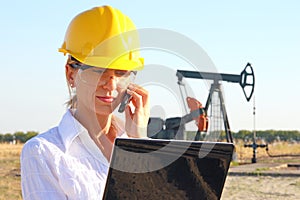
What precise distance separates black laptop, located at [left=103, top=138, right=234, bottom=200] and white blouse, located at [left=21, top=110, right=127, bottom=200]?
247mm

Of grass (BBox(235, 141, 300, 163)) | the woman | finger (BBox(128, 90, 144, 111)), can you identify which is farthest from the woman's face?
grass (BBox(235, 141, 300, 163))

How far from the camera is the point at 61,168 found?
6.75ft

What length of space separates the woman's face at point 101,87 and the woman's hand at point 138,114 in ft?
0.44

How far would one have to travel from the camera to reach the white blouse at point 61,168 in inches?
79.8

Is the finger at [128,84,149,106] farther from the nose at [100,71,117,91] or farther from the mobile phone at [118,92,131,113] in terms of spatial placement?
the nose at [100,71,117,91]

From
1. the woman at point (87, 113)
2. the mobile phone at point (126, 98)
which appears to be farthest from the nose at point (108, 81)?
the mobile phone at point (126, 98)

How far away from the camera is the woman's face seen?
2178 millimetres

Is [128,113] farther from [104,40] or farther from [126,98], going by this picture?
[104,40]

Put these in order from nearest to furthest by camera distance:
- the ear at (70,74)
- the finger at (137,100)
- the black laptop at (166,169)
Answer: the black laptop at (166,169)
the ear at (70,74)
the finger at (137,100)

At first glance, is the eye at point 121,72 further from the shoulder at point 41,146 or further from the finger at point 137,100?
the shoulder at point 41,146

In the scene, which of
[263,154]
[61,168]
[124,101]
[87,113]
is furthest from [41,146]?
[263,154]

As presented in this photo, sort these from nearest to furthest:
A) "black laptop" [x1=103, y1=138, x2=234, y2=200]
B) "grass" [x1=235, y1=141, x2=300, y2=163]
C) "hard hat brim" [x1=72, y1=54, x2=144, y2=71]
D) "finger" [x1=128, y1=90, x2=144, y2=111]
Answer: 1. "black laptop" [x1=103, y1=138, x2=234, y2=200]
2. "hard hat brim" [x1=72, y1=54, x2=144, y2=71]
3. "finger" [x1=128, y1=90, x2=144, y2=111]
4. "grass" [x1=235, y1=141, x2=300, y2=163]

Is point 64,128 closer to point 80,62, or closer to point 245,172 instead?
point 80,62

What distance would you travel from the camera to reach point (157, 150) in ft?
6.07
